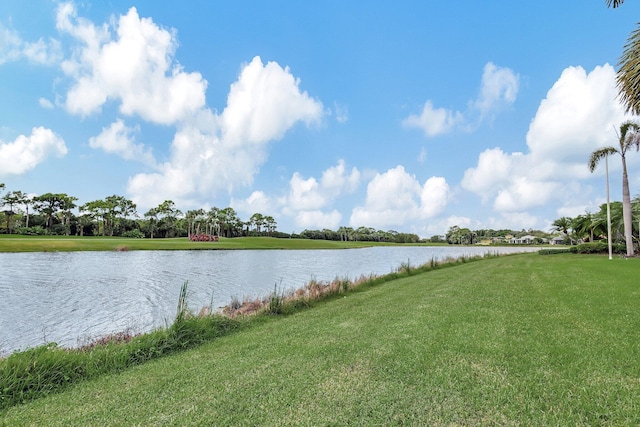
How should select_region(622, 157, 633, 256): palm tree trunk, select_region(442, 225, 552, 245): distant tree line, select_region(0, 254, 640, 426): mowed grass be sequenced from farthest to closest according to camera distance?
select_region(442, 225, 552, 245): distant tree line
select_region(622, 157, 633, 256): palm tree trunk
select_region(0, 254, 640, 426): mowed grass

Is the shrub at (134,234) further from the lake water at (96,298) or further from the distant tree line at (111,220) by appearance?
the lake water at (96,298)

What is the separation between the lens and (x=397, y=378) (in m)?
3.84

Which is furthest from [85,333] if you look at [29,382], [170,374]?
[170,374]

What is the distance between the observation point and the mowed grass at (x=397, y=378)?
3.08m

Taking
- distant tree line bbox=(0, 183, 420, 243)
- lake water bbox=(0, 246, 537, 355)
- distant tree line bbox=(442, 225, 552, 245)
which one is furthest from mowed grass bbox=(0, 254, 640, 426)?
distant tree line bbox=(442, 225, 552, 245)

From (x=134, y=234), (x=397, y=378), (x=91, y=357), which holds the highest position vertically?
(x=134, y=234)

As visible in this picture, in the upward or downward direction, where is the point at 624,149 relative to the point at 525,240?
upward

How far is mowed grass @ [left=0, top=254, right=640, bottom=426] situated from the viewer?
3.08 metres

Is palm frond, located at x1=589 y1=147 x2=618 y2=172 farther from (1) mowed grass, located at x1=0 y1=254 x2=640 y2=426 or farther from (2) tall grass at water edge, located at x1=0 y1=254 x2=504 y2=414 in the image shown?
(2) tall grass at water edge, located at x1=0 y1=254 x2=504 y2=414

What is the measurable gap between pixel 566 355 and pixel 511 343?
0.70 m

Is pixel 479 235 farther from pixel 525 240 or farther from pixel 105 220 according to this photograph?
pixel 105 220

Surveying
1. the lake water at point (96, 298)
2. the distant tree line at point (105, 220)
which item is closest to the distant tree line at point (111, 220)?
the distant tree line at point (105, 220)

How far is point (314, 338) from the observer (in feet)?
19.1

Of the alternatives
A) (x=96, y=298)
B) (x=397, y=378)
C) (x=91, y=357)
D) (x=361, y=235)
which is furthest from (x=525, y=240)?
(x=91, y=357)
